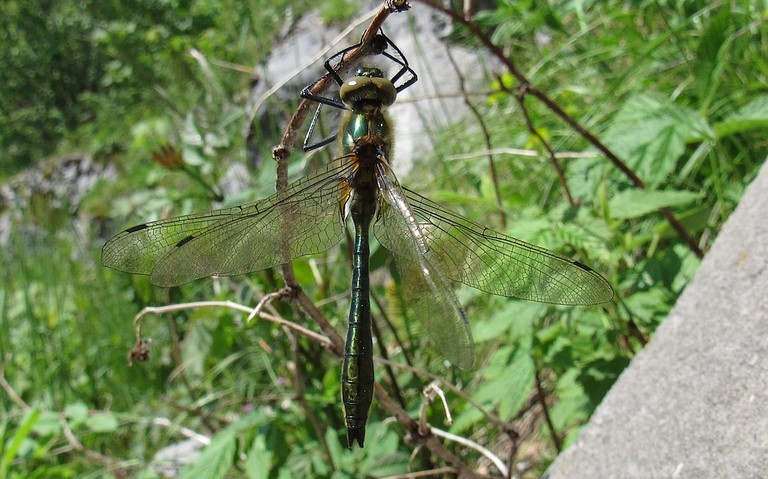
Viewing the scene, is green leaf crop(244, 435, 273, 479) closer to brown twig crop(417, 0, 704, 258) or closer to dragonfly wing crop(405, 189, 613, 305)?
dragonfly wing crop(405, 189, 613, 305)

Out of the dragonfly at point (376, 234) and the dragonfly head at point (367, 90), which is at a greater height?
the dragonfly head at point (367, 90)

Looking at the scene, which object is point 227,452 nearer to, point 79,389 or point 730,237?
point 730,237

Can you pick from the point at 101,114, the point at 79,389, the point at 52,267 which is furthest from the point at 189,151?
the point at 101,114

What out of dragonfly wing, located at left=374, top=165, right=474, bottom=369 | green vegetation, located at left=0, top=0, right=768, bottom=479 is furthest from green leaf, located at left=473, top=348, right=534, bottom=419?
dragonfly wing, located at left=374, top=165, right=474, bottom=369

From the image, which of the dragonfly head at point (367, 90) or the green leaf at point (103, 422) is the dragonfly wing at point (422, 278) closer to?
the dragonfly head at point (367, 90)

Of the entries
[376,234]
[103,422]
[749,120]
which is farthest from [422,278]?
[103,422]

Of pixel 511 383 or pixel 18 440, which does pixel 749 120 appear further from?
pixel 18 440

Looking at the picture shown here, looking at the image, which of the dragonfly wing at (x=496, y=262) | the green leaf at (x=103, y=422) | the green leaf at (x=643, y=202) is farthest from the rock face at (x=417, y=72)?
the dragonfly wing at (x=496, y=262)
